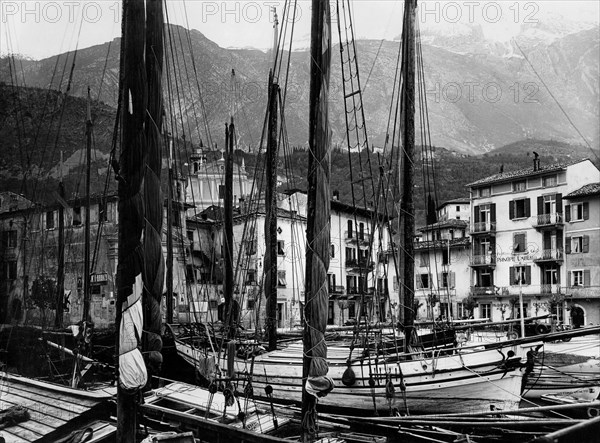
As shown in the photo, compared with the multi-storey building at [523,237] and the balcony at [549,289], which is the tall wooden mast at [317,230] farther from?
the balcony at [549,289]

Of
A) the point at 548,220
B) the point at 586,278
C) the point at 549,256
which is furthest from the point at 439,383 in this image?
the point at 548,220

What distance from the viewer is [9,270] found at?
2052 cm

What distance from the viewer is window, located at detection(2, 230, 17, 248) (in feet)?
69.0

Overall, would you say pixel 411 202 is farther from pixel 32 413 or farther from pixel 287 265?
pixel 287 265

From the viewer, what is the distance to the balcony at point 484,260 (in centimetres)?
5319

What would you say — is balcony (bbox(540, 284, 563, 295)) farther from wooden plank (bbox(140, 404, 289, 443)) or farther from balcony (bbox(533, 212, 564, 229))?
wooden plank (bbox(140, 404, 289, 443))

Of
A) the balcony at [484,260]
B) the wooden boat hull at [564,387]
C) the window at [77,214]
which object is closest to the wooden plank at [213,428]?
the wooden boat hull at [564,387]

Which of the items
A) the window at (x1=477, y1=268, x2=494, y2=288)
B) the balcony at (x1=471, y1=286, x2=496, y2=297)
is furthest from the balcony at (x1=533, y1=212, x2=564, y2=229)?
the balcony at (x1=471, y1=286, x2=496, y2=297)

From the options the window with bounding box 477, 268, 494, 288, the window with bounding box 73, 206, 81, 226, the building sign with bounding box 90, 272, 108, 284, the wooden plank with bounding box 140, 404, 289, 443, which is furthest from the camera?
the window with bounding box 477, 268, 494, 288

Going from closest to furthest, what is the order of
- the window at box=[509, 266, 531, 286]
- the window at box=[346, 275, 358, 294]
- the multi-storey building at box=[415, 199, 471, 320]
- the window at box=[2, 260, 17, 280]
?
the window at box=[2, 260, 17, 280] → the window at box=[509, 266, 531, 286] → the multi-storey building at box=[415, 199, 471, 320] → the window at box=[346, 275, 358, 294]

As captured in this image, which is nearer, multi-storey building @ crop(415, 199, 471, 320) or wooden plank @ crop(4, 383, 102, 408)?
wooden plank @ crop(4, 383, 102, 408)

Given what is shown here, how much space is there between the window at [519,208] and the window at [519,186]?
890mm

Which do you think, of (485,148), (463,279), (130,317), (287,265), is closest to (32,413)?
(130,317)

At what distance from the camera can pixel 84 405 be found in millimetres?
9633
